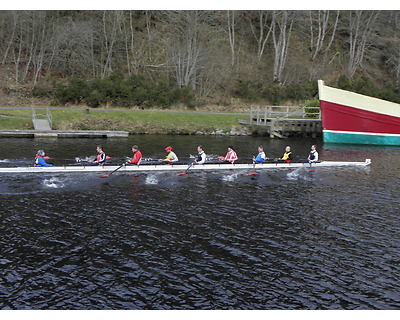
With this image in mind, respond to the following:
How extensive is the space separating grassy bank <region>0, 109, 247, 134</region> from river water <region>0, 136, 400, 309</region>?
19864 mm

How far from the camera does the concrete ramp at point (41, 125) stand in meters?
43.4

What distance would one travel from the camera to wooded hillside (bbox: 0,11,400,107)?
2277 inches

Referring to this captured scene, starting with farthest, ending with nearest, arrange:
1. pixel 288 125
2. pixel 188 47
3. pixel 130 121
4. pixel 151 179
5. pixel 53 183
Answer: pixel 188 47 → pixel 288 125 → pixel 130 121 → pixel 151 179 → pixel 53 183

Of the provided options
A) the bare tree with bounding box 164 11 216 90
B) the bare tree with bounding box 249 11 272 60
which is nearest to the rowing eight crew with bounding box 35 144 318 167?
the bare tree with bounding box 164 11 216 90

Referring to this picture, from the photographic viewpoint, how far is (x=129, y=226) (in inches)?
730

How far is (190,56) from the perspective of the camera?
60688mm

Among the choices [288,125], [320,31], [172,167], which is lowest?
[172,167]

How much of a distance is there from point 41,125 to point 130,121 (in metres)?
9.61

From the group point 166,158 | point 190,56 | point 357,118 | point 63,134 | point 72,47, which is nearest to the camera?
point 166,158

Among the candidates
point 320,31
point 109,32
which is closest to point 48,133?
point 109,32

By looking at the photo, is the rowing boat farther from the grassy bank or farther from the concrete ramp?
the grassy bank

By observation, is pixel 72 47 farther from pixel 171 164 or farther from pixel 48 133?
pixel 171 164
